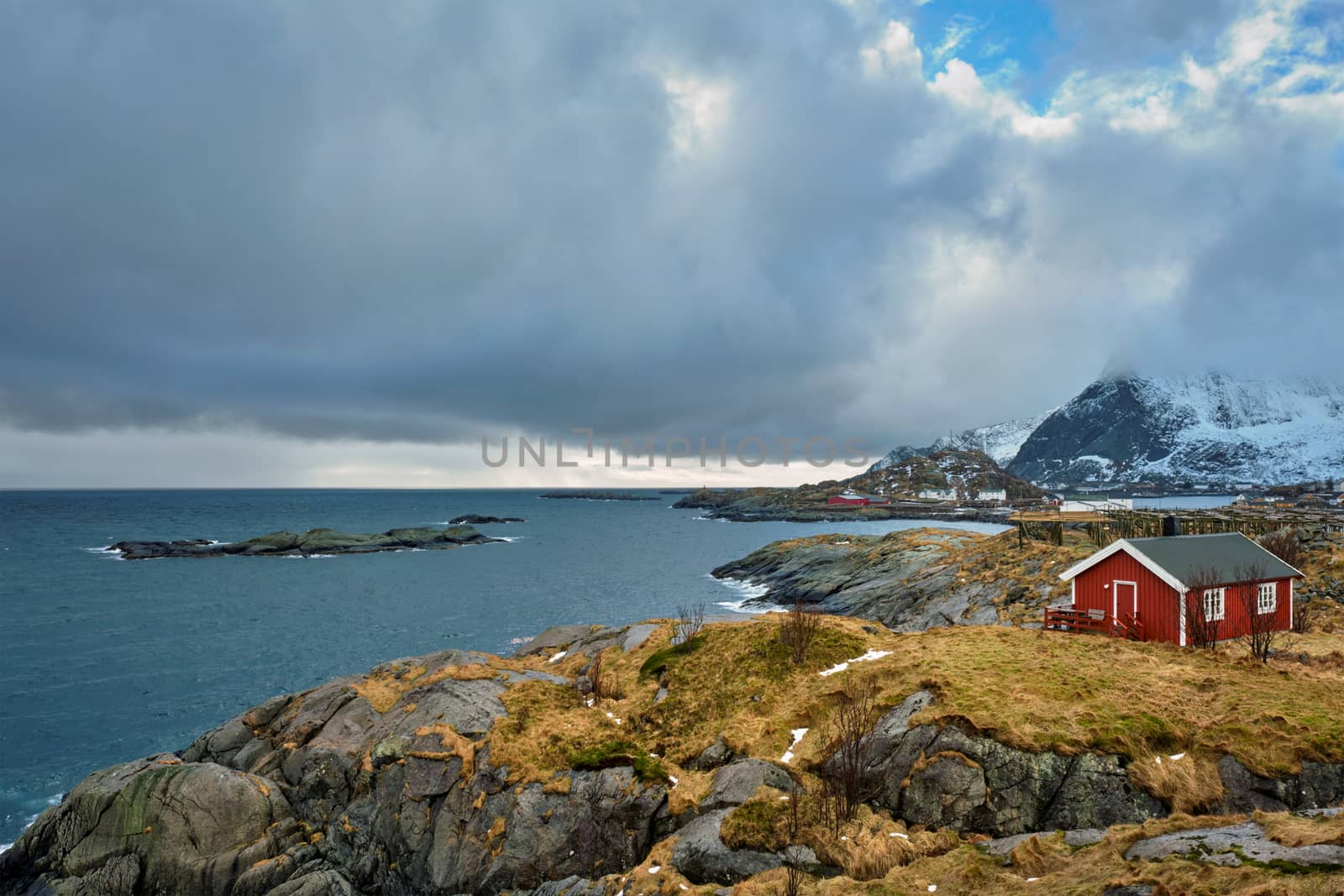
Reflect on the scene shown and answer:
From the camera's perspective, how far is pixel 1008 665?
19.0m


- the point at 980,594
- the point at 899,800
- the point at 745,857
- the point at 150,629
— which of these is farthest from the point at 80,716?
the point at 980,594

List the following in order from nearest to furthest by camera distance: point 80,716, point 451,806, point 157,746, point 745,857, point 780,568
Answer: point 745,857
point 451,806
point 157,746
point 80,716
point 780,568

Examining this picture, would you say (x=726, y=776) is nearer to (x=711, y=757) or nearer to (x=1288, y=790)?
→ (x=711, y=757)

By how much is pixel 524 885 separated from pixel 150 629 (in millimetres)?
59412

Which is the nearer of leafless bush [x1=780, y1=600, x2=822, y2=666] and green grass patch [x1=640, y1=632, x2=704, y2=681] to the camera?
leafless bush [x1=780, y1=600, x2=822, y2=666]

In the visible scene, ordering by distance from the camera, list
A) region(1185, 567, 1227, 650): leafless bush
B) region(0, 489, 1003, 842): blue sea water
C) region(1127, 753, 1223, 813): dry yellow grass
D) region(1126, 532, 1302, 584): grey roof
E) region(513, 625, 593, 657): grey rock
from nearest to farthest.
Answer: region(1127, 753, 1223, 813): dry yellow grass
region(1185, 567, 1227, 650): leafless bush
region(1126, 532, 1302, 584): grey roof
region(513, 625, 593, 657): grey rock
region(0, 489, 1003, 842): blue sea water

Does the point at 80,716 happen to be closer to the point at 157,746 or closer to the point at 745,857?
the point at 157,746

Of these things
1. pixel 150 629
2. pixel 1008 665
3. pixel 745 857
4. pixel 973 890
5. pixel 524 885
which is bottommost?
pixel 150 629

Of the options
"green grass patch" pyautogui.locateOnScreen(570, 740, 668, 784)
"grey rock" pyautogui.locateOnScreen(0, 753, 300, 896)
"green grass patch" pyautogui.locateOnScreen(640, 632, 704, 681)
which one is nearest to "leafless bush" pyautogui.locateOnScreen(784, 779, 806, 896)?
"green grass patch" pyautogui.locateOnScreen(570, 740, 668, 784)

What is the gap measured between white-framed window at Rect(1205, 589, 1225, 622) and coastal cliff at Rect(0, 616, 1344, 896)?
6743 millimetres

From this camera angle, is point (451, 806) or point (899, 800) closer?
point (899, 800)

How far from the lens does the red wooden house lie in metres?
26.6

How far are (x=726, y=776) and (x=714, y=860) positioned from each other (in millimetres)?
2803

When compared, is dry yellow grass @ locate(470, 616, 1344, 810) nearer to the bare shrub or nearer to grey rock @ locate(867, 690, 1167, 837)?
grey rock @ locate(867, 690, 1167, 837)
